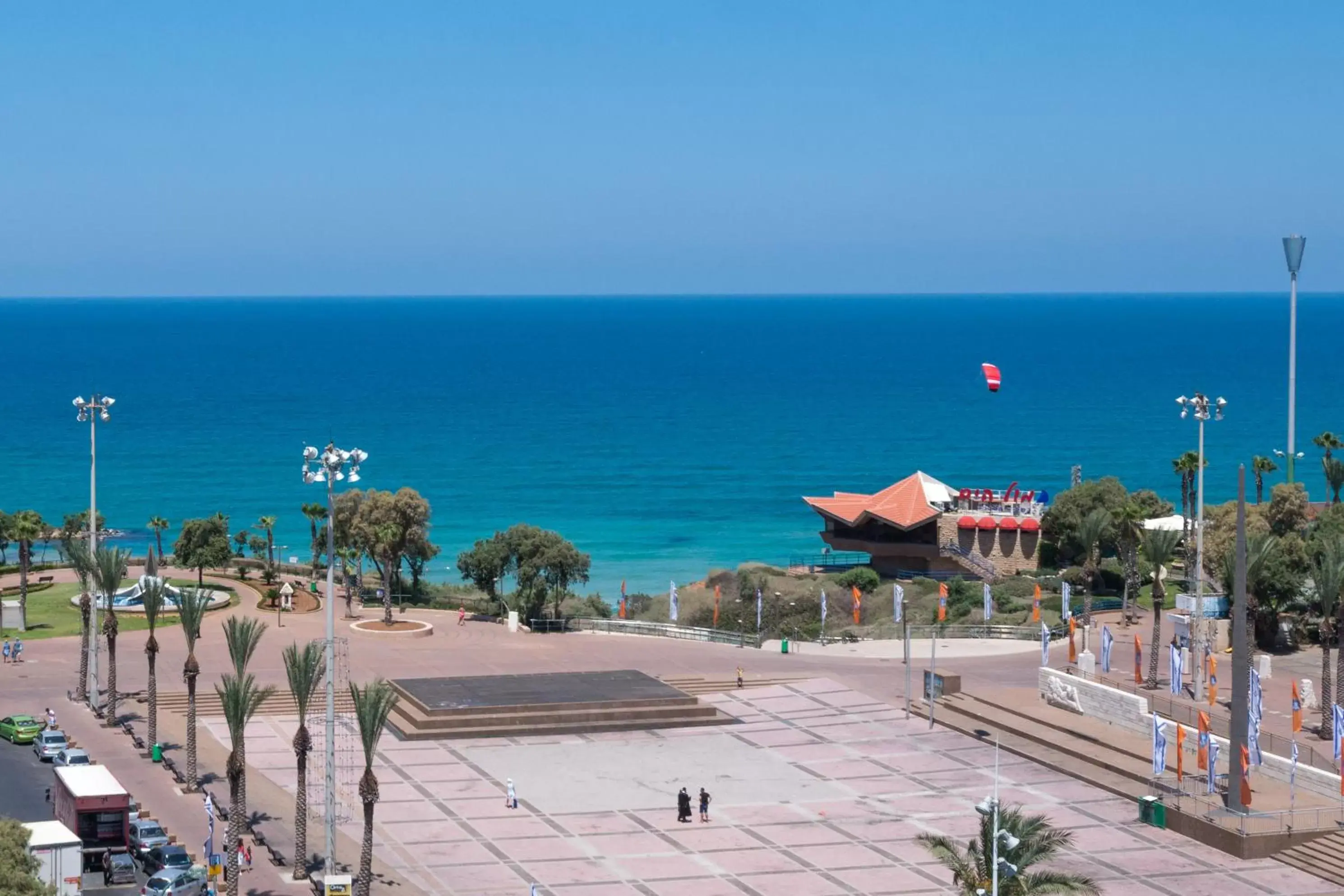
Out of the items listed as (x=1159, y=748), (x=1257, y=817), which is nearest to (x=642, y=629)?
(x=1159, y=748)

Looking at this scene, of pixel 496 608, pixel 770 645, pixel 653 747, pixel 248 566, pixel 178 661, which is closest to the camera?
pixel 653 747

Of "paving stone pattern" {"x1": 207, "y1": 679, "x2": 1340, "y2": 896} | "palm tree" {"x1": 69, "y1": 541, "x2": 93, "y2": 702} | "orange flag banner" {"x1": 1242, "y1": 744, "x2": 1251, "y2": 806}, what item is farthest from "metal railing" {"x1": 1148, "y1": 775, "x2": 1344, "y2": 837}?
"palm tree" {"x1": 69, "y1": 541, "x2": 93, "y2": 702}

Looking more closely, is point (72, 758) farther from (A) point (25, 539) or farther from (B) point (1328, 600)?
(B) point (1328, 600)

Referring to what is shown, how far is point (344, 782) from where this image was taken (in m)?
49.0

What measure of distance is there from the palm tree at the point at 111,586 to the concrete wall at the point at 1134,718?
2817cm

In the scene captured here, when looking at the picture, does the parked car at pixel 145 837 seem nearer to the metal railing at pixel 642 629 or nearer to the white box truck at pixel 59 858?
the white box truck at pixel 59 858

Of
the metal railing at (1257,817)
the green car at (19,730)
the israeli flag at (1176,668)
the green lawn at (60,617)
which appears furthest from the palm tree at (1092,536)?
the green car at (19,730)

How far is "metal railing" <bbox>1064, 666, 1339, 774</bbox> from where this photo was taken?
47625mm

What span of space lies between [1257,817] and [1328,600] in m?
9.91

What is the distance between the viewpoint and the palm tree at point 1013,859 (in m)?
32.1

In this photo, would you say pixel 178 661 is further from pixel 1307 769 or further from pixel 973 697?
pixel 1307 769

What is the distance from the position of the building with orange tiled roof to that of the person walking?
45.9 m

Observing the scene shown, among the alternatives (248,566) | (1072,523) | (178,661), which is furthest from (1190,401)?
(248,566)

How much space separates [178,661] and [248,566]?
73.1ft
